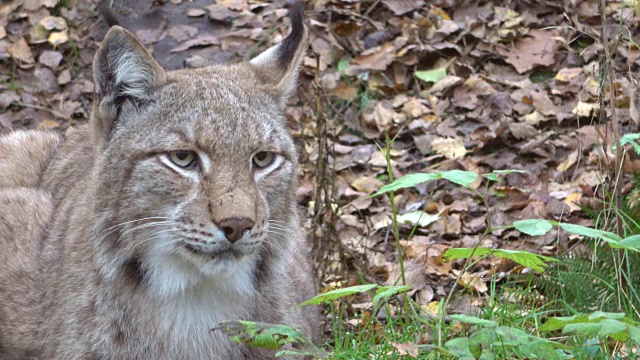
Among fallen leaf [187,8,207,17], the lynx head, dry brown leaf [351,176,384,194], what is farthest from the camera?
fallen leaf [187,8,207,17]

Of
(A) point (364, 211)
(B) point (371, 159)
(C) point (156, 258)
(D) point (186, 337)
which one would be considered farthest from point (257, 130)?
(B) point (371, 159)

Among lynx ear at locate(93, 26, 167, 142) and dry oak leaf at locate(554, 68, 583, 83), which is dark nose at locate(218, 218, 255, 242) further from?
dry oak leaf at locate(554, 68, 583, 83)

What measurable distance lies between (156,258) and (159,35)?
5587 millimetres

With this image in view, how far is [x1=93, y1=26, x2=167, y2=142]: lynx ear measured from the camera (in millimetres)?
4195

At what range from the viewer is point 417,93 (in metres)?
9.20

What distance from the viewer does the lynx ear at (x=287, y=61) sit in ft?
15.1

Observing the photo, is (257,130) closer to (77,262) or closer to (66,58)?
(77,262)

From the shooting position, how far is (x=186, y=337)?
438 centimetres

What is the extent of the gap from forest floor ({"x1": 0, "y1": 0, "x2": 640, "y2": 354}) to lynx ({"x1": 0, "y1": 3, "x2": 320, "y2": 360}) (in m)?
2.24

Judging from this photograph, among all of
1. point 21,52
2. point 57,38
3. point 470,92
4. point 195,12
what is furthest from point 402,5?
point 21,52

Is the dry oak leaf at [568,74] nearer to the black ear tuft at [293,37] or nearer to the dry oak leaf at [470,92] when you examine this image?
the dry oak leaf at [470,92]

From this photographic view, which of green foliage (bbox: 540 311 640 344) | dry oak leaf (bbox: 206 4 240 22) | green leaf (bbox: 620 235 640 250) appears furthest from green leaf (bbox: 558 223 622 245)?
dry oak leaf (bbox: 206 4 240 22)

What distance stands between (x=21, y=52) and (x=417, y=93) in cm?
371

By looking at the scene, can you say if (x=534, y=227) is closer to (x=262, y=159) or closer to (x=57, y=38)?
(x=262, y=159)
